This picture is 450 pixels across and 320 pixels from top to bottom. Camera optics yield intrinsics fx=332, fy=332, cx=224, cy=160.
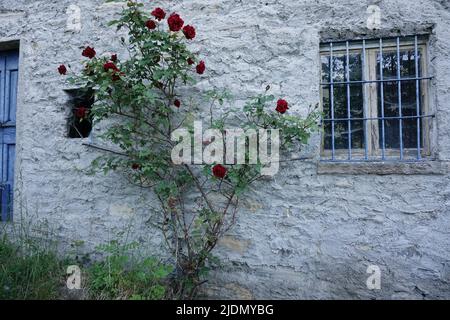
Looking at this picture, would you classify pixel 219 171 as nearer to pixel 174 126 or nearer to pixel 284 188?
pixel 284 188

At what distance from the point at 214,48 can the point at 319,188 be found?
147cm

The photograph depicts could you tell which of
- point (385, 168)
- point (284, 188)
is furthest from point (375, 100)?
point (284, 188)

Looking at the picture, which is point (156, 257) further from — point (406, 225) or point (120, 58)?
point (406, 225)

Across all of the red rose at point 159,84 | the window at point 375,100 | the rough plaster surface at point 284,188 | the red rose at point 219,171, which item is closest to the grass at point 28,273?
the rough plaster surface at point 284,188

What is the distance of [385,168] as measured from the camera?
252 centimetres

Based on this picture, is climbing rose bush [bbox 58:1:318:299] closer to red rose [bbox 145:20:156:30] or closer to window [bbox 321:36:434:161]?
red rose [bbox 145:20:156:30]

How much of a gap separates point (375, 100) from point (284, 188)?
1034mm

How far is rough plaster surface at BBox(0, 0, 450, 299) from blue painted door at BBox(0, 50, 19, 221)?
28cm

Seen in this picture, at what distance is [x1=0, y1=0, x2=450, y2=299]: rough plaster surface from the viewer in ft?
8.18

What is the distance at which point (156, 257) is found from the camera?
9.23ft

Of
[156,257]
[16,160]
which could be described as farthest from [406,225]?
[16,160]

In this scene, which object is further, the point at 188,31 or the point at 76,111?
the point at 76,111

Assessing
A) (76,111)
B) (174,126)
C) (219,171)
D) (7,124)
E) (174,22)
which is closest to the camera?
(219,171)

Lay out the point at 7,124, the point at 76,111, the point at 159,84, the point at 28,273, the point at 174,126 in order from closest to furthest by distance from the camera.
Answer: the point at 28,273
the point at 159,84
the point at 174,126
the point at 76,111
the point at 7,124
